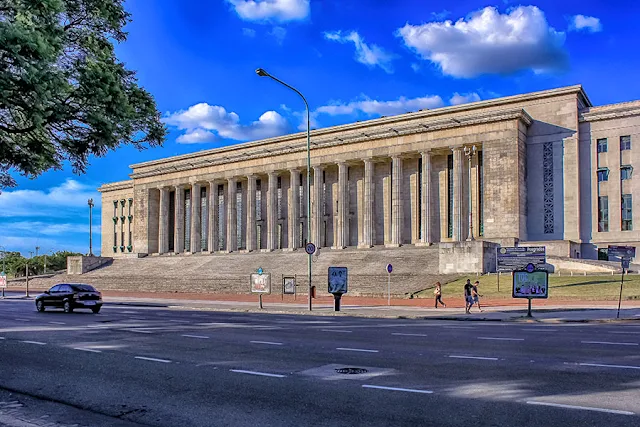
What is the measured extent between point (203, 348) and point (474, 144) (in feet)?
162

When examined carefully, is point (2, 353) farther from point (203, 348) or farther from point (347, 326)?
point (347, 326)

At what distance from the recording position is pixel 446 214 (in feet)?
205

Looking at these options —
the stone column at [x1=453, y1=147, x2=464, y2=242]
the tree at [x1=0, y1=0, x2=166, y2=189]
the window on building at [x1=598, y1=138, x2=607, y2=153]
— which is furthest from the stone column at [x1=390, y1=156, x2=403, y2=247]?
the tree at [x1=0, y1=0, x2=166, y2=189]

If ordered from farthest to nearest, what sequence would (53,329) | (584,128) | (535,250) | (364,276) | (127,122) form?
(584,128)
(364,276)
(535,250)
(53,329)
(127,122)

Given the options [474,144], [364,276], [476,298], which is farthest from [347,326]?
[474,144]

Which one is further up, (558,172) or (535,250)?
(558,172)

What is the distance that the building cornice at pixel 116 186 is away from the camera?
323ft

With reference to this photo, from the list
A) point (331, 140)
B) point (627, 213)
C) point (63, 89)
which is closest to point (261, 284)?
point (63, 89)

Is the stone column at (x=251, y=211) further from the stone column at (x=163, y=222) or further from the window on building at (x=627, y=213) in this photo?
the window on building at (x=627, y=213)

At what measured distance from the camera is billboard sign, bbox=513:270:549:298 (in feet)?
87.8

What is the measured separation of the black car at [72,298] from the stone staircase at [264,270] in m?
19.9

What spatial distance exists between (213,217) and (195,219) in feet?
10.8

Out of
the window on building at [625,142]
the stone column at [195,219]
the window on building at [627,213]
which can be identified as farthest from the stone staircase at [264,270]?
the window on building at [625,142]

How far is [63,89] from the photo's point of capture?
12211mm
